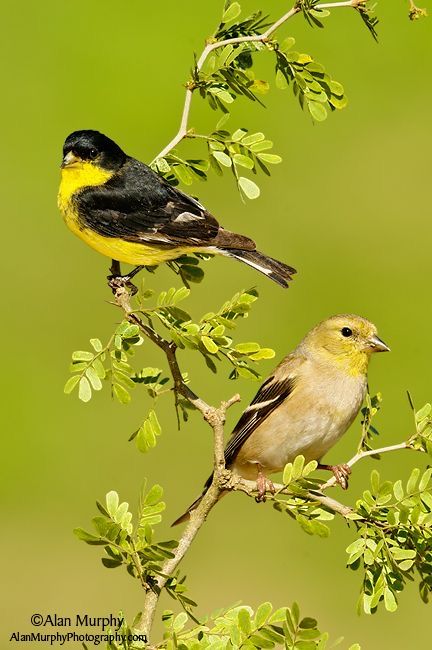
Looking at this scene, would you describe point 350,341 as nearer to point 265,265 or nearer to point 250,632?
point 265,265

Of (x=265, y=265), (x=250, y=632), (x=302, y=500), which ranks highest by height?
(x=265, y=265)

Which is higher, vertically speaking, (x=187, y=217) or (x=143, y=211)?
(x=143, y=211)

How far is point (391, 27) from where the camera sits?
1498cm

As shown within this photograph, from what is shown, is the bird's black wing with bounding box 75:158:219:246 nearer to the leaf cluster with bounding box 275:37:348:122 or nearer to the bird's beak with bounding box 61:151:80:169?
the bird's beak with bounding box 61:151:80:169

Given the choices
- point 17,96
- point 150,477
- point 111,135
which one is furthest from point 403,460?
point 17,96

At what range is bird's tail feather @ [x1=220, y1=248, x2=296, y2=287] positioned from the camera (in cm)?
486

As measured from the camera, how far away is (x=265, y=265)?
493 centimetres

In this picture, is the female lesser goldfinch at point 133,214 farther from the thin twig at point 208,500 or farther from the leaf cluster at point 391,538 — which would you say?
the leaf cluster at point 391,538

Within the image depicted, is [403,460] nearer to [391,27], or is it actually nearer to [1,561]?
[1,561]

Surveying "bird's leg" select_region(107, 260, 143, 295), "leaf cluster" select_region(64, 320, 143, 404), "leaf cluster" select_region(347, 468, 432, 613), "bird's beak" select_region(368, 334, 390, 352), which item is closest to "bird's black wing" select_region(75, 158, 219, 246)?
"bird's leg" select_region(107, 260, 143, 295)

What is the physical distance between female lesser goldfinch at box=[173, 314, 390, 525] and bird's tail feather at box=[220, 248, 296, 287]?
0.56 metres

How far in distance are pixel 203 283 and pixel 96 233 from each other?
659 centimetres

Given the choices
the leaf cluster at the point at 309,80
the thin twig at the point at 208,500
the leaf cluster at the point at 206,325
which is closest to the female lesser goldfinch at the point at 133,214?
the leaf cluster at the point at 309,80

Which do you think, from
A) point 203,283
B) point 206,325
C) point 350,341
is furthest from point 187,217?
point 203,283
